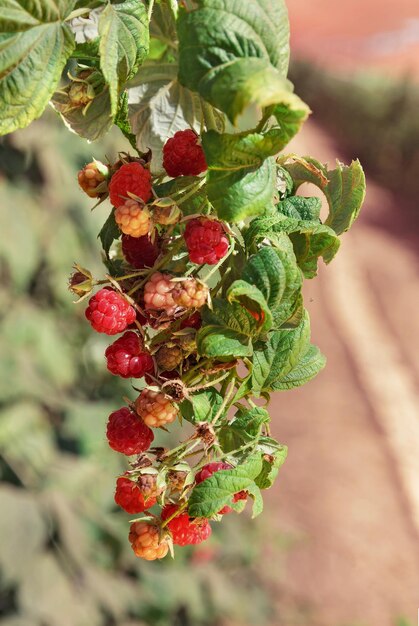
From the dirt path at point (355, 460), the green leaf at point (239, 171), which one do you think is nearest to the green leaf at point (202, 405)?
the green leaf at point (239, 171)

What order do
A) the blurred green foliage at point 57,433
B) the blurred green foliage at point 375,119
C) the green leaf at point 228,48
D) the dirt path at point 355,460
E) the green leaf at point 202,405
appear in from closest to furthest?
the green leaf at point 228,48
the green leaf at point 202,405
the blurred green foliage at point 57,433
the dirt path at point 355,460
the blurred green foliage at point 375,119

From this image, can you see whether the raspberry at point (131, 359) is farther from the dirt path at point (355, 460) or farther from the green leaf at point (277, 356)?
the dirt path at point (355, 460)

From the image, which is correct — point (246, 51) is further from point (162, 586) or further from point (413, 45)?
point (413, 45)

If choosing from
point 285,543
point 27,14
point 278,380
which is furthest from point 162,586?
point 27,14

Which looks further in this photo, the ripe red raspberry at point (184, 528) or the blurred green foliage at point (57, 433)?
the blurred green foliage at point (57, 433)

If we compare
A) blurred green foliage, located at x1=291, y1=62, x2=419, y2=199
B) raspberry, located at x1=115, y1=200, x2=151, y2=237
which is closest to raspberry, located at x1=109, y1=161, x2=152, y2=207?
raspberry, located at x1=115, y1=200, x2=151, y2=237

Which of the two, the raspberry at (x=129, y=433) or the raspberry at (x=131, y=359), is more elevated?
the raspberry at (x=131, y=359)

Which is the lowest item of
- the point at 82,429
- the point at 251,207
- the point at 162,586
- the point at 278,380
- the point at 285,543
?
the point at 285,543
